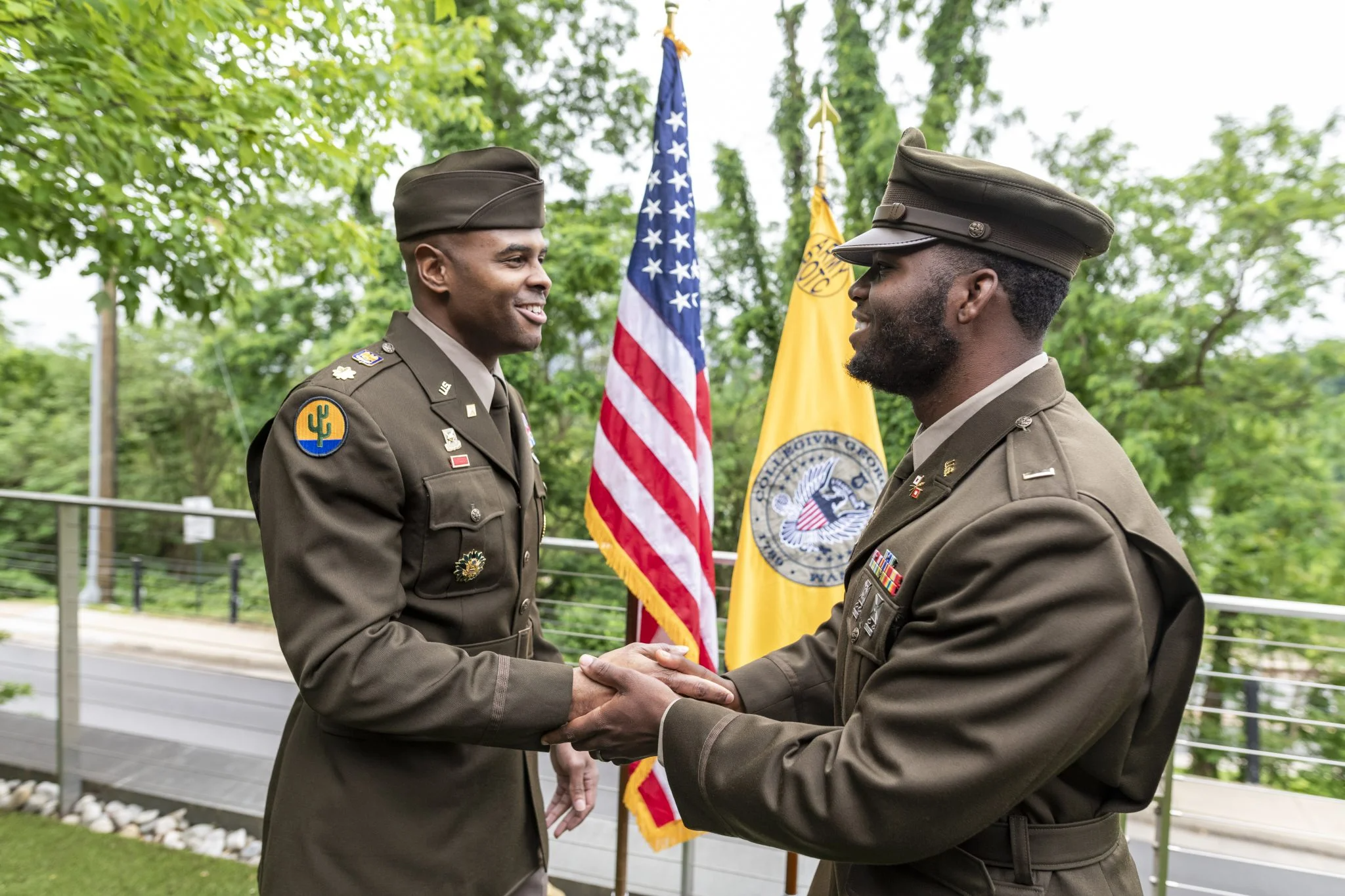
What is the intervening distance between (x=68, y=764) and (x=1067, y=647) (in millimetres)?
4511

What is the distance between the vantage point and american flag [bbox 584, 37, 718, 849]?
2.91m

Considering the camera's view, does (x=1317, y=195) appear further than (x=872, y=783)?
Yes

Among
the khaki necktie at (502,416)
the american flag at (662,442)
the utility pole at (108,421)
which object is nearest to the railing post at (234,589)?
the utility pole at (108,421)

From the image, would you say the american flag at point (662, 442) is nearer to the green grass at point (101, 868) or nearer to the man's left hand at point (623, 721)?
the man's left hand at point (623, 721)

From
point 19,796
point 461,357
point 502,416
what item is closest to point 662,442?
point 502,416

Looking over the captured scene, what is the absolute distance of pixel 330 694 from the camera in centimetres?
150

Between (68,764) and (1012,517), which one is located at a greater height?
(1012,517)

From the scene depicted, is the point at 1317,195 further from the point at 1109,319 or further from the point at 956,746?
the point at 956,746

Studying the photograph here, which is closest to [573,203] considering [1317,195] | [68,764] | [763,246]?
[763,246]

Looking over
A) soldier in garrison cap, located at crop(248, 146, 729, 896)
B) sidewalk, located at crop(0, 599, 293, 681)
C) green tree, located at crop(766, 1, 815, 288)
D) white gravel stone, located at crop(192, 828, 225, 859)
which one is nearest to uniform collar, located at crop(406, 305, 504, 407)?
soldier in garrison cap, located at crop(248, 146, 729, 896)

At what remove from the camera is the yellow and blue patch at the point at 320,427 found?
1.58 metres

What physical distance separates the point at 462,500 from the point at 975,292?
99cm

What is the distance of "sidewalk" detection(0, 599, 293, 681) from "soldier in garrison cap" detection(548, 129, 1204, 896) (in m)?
6.97

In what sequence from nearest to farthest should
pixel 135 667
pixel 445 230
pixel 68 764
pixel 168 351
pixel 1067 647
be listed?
1. pixel 1067 647
2. pixel 445 230
3. pixel 68 764
4. pixel 135 667
5. pixel 168 351
